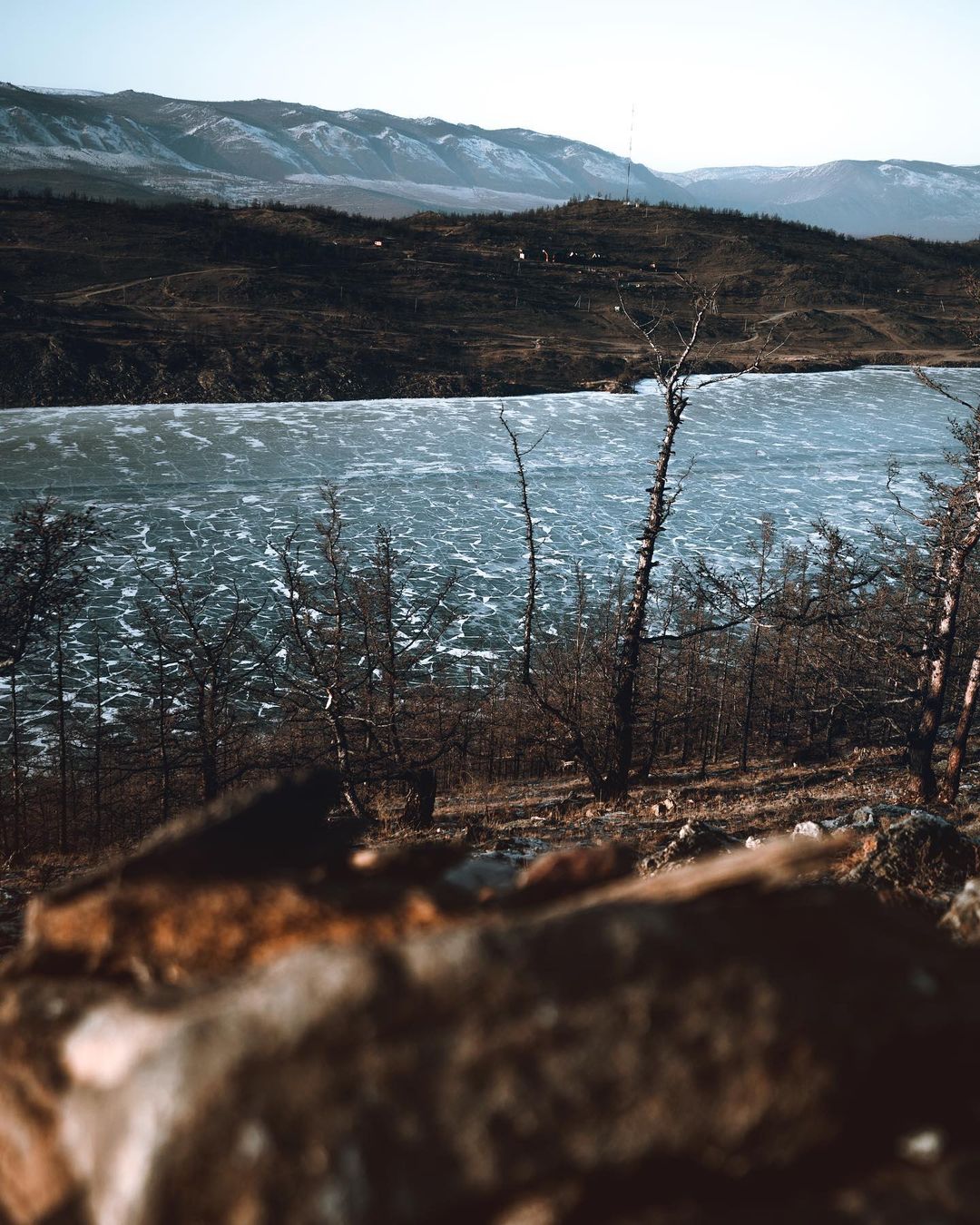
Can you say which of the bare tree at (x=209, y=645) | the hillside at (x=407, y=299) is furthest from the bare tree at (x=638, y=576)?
the hillside at (x=407, y=299)

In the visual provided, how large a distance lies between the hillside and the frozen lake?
4928 millimetres

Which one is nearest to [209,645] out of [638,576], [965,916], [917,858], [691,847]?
[638,576]

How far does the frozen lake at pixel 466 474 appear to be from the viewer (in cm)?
3875

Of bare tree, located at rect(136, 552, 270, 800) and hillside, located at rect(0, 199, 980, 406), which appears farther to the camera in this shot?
hillside, located at rect(0, 199, 980, 406)

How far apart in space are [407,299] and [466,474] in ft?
147

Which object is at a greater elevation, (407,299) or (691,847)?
(407,299)

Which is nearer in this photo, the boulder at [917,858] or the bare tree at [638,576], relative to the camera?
the boulder at [917,858]

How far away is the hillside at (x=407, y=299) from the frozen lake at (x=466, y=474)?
4928 mm

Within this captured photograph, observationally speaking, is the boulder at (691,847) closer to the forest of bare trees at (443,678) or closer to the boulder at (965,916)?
the boulder at (965,916)

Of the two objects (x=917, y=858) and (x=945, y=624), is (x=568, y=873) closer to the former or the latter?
(x=917, y=858)

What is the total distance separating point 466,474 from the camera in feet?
166

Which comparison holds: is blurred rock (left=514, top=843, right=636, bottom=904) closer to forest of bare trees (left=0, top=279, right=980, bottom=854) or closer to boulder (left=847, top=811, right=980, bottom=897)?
boulder (left=847, top=811, right=980, bottom=897)

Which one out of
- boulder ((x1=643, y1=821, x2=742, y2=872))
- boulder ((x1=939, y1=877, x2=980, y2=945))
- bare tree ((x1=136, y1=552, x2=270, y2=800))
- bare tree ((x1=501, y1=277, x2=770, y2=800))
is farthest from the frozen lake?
boulder ((x1=939, y1=877, x2=980, y2=945))

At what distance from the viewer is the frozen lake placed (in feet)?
127
